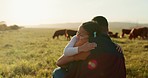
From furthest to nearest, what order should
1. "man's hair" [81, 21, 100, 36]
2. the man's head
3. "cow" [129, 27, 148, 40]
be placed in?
1. "cow" [129, 27, 148, 40]
2. the man's head
3. "man's hair" [81, 21, 100, 36]

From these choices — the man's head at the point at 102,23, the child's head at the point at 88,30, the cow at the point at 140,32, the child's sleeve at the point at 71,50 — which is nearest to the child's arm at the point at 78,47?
the child's sleeve at the point at 71,50

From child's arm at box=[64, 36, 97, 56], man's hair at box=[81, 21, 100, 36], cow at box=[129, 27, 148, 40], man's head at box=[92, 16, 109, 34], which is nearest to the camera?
man's hair at box=[81, 21, 100, 36]

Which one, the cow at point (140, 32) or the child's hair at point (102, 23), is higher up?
the child's hair at point (102, 23)

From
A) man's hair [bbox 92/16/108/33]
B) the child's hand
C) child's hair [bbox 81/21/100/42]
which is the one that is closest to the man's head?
man's hair [bbox 92/16/108/33]

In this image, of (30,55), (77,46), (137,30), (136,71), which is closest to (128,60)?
(136,71)

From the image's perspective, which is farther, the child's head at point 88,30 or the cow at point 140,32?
the cow at point 140,32

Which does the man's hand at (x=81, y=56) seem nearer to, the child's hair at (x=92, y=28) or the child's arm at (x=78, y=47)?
the child's arm at (x=78, y=47)

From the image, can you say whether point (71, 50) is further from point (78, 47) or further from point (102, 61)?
point (102, 61)

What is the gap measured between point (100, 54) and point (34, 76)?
4356 millimetres

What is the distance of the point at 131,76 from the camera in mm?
9359

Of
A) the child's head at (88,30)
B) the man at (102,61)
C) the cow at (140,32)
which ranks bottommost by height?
the cow at (140,32)

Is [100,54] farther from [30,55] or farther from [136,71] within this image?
[30,55]

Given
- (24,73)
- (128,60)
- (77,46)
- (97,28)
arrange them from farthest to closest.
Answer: (128,60) → (24,73) → (77,46) → (97,28)

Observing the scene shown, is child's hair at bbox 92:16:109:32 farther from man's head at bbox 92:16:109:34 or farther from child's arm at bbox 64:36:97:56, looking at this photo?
child's arm at bbox 64:36:97:56
